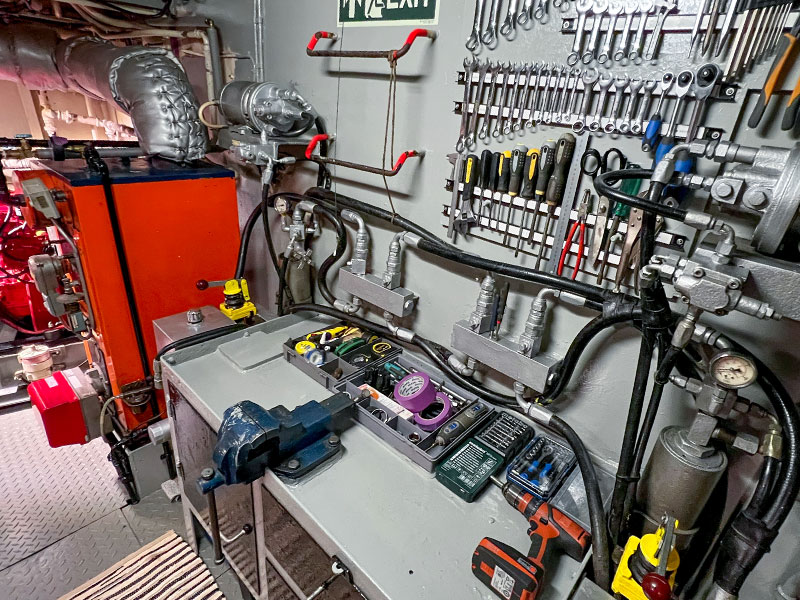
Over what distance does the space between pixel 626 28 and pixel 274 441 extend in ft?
3.30

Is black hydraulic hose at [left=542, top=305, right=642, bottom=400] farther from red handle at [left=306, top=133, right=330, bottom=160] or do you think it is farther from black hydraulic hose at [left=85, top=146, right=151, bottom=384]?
black hydraulic hose at [left=85, top=146, right=151, bottom=384]

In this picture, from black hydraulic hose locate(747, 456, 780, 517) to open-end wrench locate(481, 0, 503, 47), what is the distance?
3.06ft

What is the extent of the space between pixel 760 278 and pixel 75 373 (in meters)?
2.08

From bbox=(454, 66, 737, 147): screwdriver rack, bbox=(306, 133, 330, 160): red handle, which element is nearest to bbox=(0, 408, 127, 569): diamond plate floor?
bbox=(306, 133, 330, 160): red handle

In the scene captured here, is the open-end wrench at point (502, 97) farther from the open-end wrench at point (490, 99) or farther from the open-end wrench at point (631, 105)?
the open-end wrench at point (631, 105)

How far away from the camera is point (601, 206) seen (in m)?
0.84

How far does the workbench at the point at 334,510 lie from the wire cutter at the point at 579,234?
50 centimetres

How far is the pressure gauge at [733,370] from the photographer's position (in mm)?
628

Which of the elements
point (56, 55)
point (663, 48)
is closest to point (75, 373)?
point (56, 55)

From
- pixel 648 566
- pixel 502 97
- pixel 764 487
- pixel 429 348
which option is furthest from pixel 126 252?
pixel 764 487

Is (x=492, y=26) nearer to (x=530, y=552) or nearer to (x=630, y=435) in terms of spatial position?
(x=630, y=435)

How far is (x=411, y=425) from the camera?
39.8 inches

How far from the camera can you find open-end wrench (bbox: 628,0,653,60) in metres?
0.73

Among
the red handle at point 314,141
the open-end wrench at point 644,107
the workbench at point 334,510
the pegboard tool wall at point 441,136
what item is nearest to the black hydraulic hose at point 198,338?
the workbench at point 334,510
